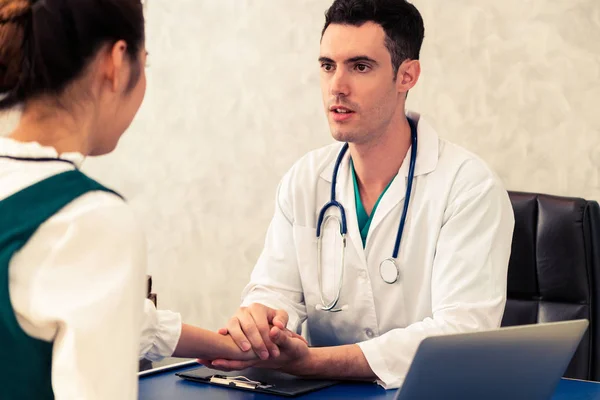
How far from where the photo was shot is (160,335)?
4.97 ft

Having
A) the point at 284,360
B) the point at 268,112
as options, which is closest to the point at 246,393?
the point at 284,360

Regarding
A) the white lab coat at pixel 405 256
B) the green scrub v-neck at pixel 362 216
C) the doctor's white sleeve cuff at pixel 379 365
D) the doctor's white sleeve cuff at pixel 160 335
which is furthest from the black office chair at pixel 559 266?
the doctor's white sleeve cuff at pixel 160 335

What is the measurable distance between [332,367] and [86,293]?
87 centimetres

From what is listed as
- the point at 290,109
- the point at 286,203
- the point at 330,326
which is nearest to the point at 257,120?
the point at 290,109

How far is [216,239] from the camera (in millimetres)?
3422

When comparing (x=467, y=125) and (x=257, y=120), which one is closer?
(x=467, y=125)

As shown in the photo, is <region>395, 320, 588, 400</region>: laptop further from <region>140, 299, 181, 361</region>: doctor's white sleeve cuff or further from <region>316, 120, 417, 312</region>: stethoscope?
<region>316, 120, 417, 312</region>: stethoscope

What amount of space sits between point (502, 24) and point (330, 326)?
3.95ft

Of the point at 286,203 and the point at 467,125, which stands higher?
the point at 467,125

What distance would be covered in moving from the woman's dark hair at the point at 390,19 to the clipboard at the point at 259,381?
934 millimetres

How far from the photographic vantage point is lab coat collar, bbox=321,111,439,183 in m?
2.05

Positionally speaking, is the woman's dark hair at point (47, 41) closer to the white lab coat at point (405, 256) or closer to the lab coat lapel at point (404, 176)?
the white lab coat at point (405, 256)

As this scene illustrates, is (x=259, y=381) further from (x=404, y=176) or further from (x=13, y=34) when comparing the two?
(x=13, y=34)

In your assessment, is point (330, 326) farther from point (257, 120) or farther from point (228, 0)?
point (228, 0)
